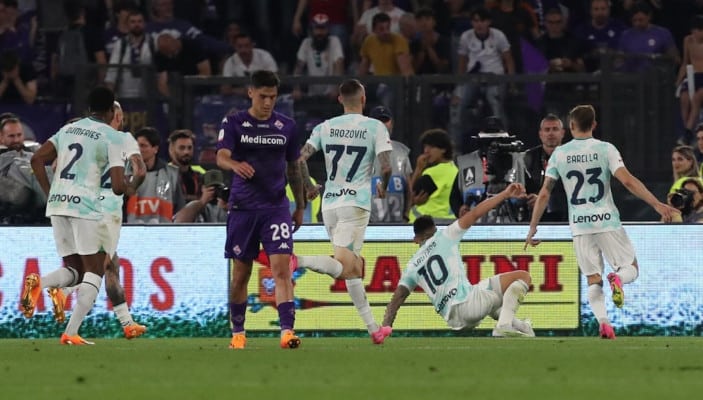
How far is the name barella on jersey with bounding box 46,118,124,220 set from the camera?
1427 cm

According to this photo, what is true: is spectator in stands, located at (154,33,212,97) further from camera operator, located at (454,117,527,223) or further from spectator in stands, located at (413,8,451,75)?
camera operator, located at (454,117,527,223)

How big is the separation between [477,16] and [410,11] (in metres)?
2.04

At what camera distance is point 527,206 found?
18.7 m

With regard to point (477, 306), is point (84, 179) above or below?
above

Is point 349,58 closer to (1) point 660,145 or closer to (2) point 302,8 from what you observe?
(2) point 302,8

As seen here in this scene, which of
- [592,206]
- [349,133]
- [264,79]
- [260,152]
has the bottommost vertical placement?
[592,206]

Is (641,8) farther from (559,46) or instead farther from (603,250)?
(603,250)

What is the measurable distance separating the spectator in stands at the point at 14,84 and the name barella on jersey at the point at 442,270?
7773 millimetres

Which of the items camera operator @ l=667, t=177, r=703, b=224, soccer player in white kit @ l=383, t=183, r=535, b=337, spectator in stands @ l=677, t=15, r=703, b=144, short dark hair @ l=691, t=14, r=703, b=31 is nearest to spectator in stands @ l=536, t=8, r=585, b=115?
spectator in stands @ l=677, t=15, r=703, b=144

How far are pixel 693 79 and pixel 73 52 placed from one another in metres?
7.73

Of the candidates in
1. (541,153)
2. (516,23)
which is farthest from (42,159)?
(516,23)

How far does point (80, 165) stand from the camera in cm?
1431

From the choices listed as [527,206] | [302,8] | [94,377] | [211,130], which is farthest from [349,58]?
[94,377]

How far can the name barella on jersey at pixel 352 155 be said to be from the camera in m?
15.1
